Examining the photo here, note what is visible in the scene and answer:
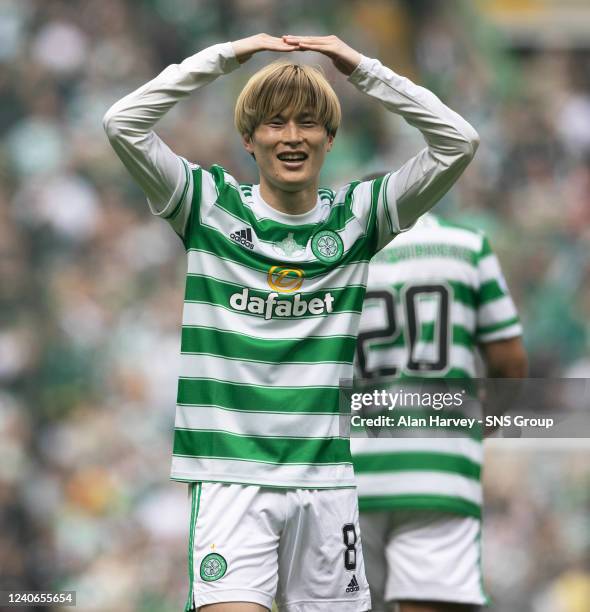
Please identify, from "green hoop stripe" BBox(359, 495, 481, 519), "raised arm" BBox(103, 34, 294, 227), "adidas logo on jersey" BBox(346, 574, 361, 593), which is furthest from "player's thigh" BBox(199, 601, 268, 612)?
"green hoop stripe" BBox(359, 495, 481, 519)

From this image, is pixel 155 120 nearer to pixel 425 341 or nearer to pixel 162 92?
pixel 162 92

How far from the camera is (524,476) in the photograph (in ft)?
24.3

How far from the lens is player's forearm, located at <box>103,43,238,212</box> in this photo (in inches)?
124

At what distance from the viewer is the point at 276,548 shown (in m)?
3.12

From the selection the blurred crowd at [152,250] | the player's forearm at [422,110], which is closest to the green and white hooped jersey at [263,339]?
the player's forearm at [422,110]

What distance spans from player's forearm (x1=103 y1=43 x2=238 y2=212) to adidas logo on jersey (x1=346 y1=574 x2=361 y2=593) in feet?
3.64

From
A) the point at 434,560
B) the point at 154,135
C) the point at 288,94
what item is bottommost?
the point at 434,560

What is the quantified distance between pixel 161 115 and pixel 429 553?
1979 millimetres

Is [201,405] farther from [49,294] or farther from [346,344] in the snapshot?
[49,294]

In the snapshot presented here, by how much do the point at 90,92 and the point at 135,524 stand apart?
303cm

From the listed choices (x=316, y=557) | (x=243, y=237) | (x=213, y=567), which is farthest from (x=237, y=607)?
(x=243, y=237)

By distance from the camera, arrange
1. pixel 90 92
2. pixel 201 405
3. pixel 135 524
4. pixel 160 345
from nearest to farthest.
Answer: pixel 201 405, pixel 135 524, pixel 160 345, pixel 90 92

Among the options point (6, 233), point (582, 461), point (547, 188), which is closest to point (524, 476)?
point (582, 461)

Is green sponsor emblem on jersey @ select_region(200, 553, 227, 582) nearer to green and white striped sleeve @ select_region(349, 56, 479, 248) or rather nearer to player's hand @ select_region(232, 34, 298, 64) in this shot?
green and white striped sleeve @ select_region(349, 56, 479, 248)
